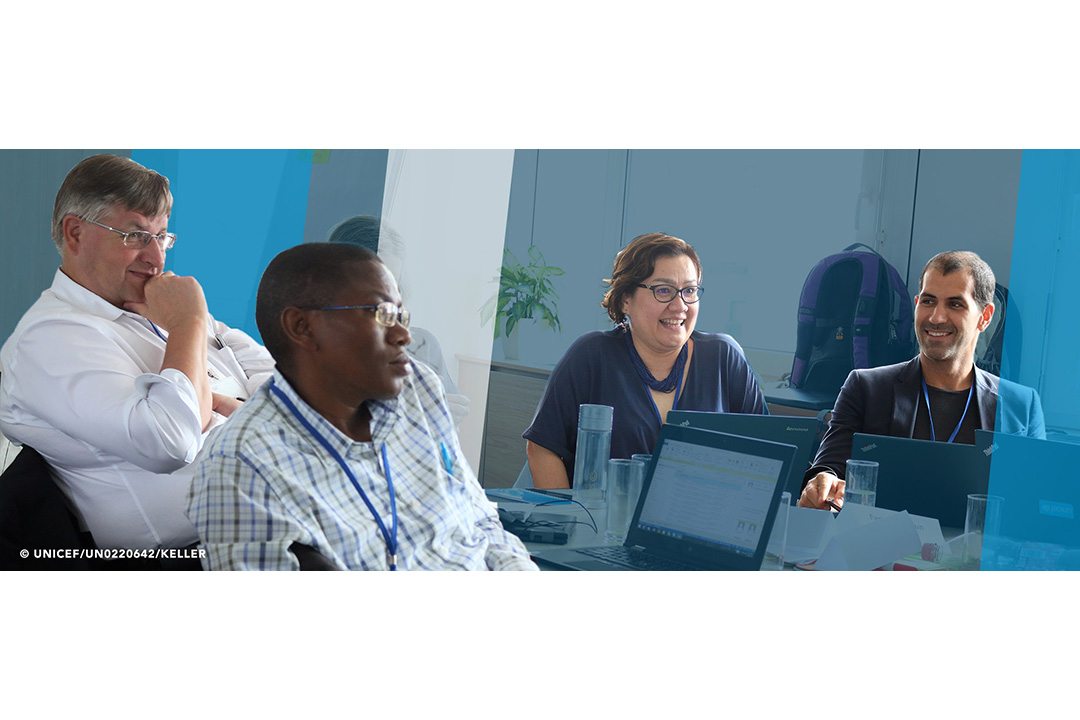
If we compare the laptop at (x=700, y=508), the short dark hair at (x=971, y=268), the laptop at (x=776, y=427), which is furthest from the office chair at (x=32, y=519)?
the short dark hair at (x=971, y=268)

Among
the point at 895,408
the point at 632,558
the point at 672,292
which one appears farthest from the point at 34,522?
the point at 895,408

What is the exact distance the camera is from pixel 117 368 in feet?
6.18

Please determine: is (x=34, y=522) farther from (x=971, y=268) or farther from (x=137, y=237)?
(x=971, y=268)

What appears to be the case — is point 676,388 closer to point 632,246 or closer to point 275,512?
point 632,246

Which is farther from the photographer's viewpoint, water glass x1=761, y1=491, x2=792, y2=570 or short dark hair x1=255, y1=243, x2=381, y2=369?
water glass x1=761, y1=491, x2=792, y2=570

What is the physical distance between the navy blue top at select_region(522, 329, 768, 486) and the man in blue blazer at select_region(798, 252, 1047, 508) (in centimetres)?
36

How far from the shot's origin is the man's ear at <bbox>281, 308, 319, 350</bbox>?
5.15 feet

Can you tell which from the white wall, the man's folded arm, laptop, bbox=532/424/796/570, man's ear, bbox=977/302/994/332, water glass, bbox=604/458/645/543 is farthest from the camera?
man's ear, bbox=977/302/994/332

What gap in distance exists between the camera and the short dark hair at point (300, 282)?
5.13 ft

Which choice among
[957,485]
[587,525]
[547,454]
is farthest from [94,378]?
[957,485]

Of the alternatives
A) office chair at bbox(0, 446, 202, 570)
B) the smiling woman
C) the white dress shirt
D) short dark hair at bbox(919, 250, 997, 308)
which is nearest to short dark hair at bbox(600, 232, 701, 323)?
the smiling woman

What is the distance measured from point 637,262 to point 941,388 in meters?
1.07

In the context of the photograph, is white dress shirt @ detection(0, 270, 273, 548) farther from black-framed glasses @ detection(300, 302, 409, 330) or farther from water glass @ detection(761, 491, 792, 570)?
water glass @ detection(761, 491, 792, 570)

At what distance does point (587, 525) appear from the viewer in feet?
6.63
